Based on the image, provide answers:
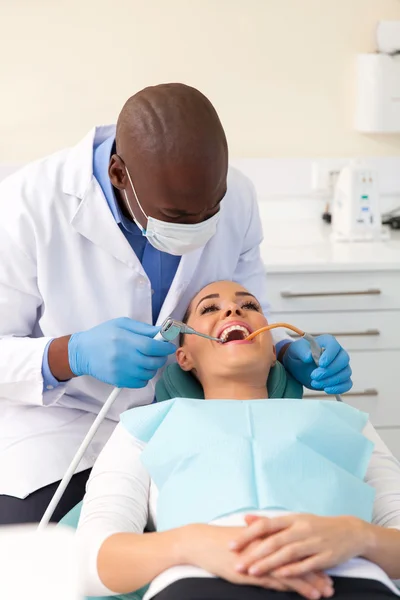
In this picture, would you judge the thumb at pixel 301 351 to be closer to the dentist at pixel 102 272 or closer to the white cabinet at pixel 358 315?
the dentist at pixel 102 272

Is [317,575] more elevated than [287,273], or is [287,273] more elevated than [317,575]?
[317,575]

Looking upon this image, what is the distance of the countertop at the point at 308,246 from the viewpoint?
2555 millimetres

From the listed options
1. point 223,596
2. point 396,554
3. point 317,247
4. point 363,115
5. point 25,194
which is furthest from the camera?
point 363,115

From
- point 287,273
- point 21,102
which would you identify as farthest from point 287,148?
point 21,102

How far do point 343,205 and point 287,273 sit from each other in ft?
1.61

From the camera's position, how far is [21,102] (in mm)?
2957

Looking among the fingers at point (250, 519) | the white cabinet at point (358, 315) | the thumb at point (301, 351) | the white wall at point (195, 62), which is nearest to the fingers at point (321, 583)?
the fingers at point (250, 519)

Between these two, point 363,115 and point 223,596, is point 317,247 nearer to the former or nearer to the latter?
point 363,115

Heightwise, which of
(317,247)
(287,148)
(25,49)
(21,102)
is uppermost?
(25,49)

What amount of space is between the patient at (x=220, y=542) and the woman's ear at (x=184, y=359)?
0.20 metres

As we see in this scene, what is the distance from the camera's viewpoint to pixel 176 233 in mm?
1480

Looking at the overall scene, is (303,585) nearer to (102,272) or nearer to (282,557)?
(282,557)

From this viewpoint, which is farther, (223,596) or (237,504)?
(237,504)

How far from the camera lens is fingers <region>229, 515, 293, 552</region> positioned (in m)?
1.16
